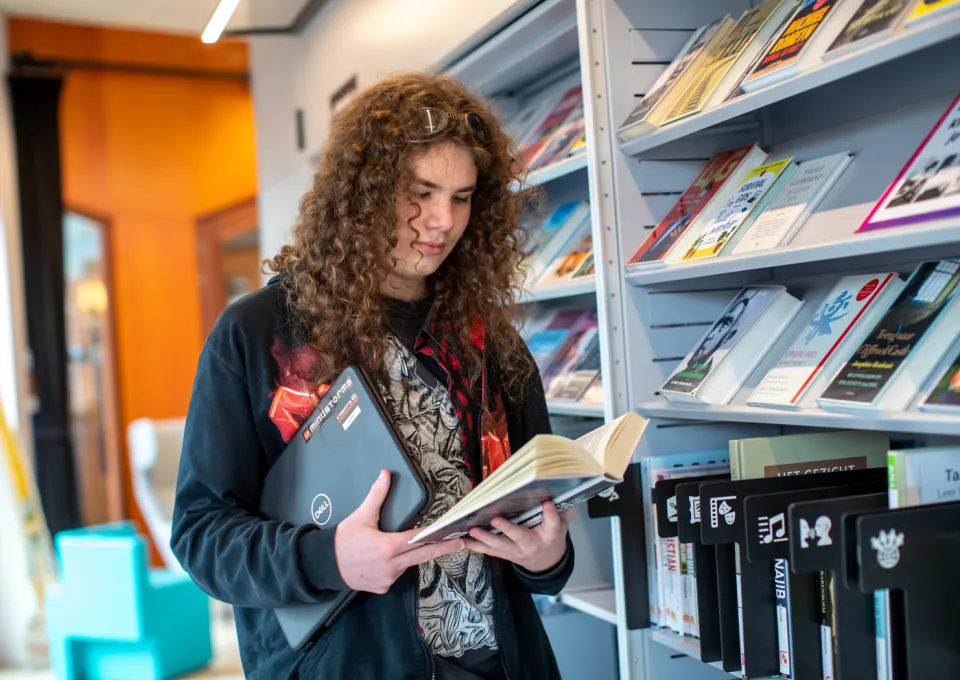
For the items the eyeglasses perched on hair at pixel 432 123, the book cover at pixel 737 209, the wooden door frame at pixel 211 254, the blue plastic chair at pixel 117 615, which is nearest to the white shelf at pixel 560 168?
the book cover at pixel 737 209

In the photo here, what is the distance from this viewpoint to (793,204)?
164 cm

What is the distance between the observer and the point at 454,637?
4.46ft

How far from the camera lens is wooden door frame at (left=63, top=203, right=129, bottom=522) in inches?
247

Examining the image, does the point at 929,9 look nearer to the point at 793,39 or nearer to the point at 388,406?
the point at 793,39

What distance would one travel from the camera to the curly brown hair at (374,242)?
4.58 ft

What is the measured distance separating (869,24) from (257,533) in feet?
3.88

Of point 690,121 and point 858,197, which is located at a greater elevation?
point 690,121

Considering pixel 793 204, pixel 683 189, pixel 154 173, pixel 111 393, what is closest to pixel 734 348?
pixel 793 204

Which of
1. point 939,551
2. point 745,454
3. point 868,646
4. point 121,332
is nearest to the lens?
point 939,551

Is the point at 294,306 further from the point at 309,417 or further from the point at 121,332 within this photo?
the point at 121,332

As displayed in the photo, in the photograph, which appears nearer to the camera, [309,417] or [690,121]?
[309,417]

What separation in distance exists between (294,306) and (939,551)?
0.99 meters

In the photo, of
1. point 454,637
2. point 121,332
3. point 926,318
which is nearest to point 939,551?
point 926,318

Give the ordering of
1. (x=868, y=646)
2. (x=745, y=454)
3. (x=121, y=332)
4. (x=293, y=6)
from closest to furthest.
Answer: (x=868, y=646) < (x=745, y=454) < (x=293, y=6) < (x=121, y=332)
